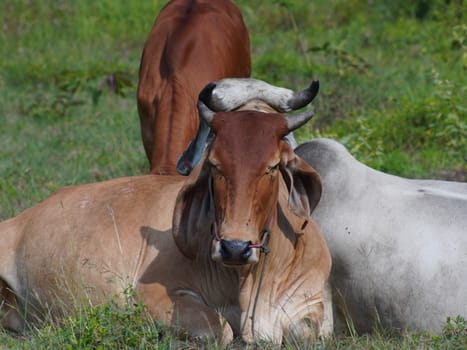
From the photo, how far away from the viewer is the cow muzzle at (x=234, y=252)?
3.85 m

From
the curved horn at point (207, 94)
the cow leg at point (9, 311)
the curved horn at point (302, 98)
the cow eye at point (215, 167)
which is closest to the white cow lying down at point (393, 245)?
the curved horn at point (302, 98)

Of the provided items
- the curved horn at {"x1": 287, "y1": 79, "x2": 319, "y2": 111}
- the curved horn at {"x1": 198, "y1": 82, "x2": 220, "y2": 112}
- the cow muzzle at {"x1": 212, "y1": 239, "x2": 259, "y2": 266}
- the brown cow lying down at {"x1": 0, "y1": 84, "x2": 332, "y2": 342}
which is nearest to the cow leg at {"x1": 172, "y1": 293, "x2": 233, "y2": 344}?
the brown cow lying down at {"x1": 0, "y1": 84, "x2": 332, "y2": 342}

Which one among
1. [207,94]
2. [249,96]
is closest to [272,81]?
[249,96]

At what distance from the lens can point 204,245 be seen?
14.6 ft

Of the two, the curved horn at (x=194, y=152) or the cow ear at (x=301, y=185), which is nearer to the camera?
the cow ear at (x=301, y=185)

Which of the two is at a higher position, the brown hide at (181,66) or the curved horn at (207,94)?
the curved horn at (207,94)

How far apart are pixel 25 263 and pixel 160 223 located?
749mm

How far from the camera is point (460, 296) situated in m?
4.51

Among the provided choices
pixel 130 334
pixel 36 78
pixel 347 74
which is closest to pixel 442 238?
pixel 130 334

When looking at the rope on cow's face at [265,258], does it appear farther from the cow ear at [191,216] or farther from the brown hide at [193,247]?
the cow ear at [191,216]

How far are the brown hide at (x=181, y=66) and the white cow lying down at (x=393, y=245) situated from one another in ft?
3.34

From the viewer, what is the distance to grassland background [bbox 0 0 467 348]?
714 centimetres

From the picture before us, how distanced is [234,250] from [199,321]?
21.2 inches

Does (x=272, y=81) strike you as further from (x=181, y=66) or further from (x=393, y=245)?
(x=393, y=245)
